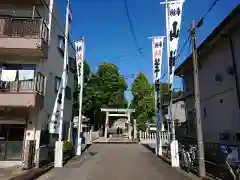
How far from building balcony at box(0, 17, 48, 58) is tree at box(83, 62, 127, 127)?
80.2 feet

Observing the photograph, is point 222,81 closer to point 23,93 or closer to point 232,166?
point 232,166

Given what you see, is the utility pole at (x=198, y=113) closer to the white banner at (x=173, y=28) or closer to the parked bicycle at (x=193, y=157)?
the parked bicycle at (x=193, y=157)

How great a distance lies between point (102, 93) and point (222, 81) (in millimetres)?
28912

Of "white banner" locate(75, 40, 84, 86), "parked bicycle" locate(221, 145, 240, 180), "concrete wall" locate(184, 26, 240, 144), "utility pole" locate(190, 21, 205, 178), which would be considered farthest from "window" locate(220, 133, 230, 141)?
"white banner" locate(75, 40, 84, 86)

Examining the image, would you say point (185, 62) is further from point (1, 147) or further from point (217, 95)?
point (1, 147)

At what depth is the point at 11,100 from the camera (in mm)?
11953

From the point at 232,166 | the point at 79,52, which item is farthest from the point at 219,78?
the point at 79,52

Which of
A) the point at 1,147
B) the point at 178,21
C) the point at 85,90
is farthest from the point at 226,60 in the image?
the point at 85,90

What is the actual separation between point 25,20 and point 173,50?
8.03 m

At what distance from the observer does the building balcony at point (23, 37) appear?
484 inches

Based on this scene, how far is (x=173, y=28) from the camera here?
475 inches

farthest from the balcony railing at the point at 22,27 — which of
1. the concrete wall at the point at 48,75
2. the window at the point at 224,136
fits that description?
the window at the point at 224,136

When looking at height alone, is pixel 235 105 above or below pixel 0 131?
above

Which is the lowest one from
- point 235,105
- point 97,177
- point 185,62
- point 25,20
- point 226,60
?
point 97,177
